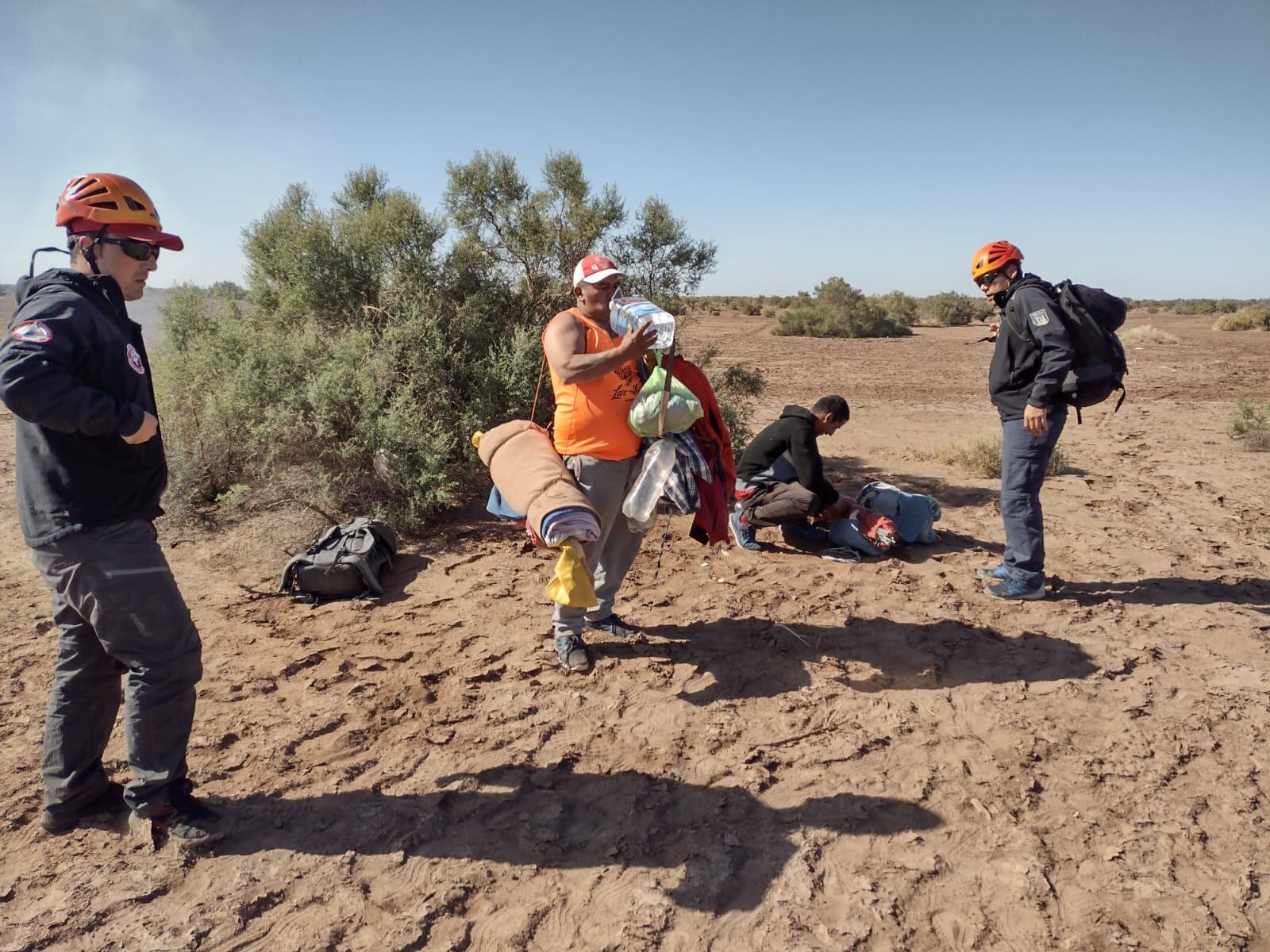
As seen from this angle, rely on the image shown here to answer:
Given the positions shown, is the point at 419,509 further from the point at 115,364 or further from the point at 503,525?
the point at 115,364

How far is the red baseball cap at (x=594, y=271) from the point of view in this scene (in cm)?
340

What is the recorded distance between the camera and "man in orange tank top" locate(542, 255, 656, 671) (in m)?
3.25

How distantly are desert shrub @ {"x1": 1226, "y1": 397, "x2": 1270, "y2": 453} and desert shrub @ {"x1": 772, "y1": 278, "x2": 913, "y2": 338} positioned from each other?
16623 mm

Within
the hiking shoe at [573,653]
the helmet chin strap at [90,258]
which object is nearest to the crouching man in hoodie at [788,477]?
the hiking shoe at [573,653]

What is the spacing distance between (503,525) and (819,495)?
97.5 inches

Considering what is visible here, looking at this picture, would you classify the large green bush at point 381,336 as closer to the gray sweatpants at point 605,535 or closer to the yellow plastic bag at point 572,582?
the gray sweatpants at point 605,535

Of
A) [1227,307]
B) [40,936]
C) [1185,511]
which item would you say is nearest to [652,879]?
[40,936]

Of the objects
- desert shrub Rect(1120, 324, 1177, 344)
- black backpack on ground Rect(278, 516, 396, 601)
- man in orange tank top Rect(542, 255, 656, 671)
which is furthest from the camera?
desert shrub Rect(1120, 324, 1177, 344)

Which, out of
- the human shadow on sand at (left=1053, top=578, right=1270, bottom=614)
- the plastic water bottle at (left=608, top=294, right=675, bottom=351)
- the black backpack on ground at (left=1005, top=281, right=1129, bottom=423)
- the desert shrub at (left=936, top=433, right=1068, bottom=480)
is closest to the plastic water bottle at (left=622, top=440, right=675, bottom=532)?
the plastic water bottle at (left=608, top=294, right=675, bottom=351)

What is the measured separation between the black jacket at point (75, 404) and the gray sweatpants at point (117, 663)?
95 millimetres

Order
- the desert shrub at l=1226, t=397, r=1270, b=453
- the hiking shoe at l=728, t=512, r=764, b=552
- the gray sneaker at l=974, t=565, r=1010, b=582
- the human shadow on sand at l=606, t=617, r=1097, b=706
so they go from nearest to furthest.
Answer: the human shadow on sand at l=606, t=617, r=1097, b=706 < the gray sneaker at l=974, t=565, r=1010, b=582 < the hiking shoe at l=728, t=512, r=764, b=552 < the desert shrub at l=1226, t=397, r=1270, b=453

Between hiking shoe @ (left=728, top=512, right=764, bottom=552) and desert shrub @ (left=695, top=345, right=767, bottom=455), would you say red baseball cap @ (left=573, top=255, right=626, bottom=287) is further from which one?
desert shrub @ (left=695, top=345, right=767, bottom=455)

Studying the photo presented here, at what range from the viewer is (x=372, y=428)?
5875 millimetres

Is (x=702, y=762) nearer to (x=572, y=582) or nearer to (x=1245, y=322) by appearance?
(x=572, y=582)
